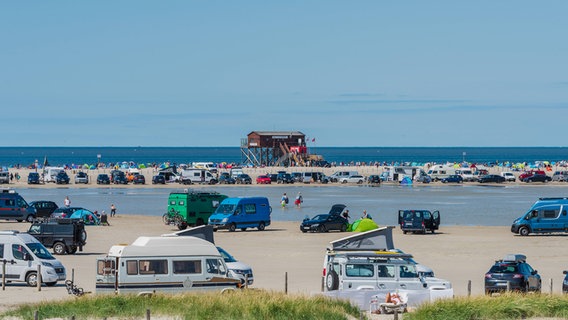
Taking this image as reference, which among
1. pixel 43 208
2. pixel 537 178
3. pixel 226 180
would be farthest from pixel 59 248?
pixel 537 178

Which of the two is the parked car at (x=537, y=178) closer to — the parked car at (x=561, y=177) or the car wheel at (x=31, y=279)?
the parked car at (x=561, y=177)

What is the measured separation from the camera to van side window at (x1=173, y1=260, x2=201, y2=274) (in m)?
26.9

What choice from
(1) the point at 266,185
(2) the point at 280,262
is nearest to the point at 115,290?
(2) the point at 280,262

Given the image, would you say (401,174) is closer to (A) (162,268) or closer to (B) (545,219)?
(B) (545,219)

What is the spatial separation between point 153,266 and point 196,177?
89.5 meters

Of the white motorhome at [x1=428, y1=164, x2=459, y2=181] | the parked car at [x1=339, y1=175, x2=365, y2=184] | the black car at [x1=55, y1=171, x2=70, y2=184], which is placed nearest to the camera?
the black car at [x1=55, y1=171, x2=70, y2=184]

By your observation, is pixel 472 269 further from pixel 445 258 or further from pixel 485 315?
pixel 485 315

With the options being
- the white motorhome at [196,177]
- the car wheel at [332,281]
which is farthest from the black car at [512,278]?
the white motorhome at [196,177]

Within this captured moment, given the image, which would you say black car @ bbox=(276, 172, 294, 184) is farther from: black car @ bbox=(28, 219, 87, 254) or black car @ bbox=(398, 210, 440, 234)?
black car @ bbox=(28, 219, 87, 254)

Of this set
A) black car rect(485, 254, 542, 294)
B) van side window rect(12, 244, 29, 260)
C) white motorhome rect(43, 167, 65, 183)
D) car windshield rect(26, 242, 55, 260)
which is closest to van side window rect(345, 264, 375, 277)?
black car rect(485, 254, 542, 294)

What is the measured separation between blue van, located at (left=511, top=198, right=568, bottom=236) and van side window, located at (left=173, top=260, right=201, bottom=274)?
91.2 ft

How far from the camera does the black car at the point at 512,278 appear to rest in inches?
1172

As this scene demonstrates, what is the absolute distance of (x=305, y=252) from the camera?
42844 mm

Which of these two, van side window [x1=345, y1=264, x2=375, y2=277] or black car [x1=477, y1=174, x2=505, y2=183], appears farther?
black car [x1=477, y1=174, x2=505, y2=183]
